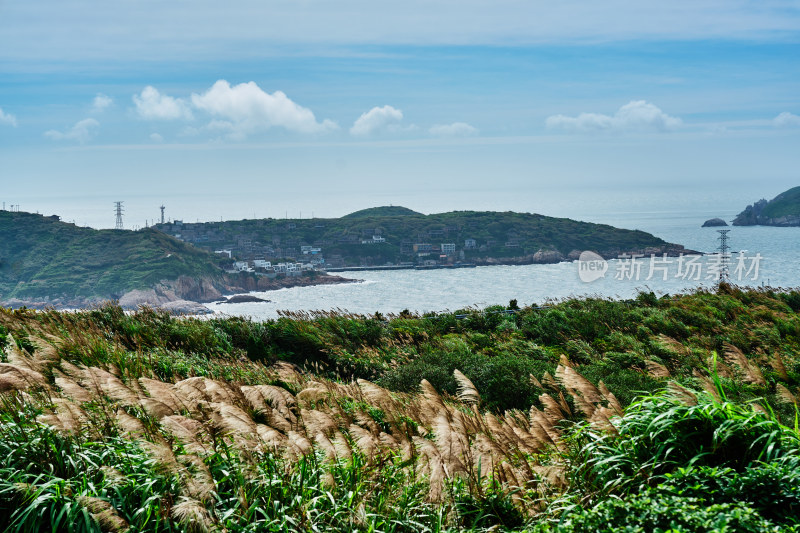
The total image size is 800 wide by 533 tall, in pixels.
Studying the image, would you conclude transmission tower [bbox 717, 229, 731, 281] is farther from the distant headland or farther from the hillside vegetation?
the hillside vegetation

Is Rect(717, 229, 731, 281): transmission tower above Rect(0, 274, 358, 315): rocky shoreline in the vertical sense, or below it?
above

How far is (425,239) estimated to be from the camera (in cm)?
11969

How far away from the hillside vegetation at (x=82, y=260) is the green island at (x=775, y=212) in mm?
118892

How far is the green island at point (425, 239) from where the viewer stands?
356 feet

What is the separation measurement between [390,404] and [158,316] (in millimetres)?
8383

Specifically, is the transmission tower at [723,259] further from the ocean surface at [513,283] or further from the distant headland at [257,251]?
the distant headland at [257,251]

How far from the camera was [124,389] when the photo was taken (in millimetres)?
4773

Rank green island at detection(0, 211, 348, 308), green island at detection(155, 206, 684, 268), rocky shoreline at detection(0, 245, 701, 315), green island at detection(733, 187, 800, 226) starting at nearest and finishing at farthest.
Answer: rocky shoreline at detection(0, 245, 701, 315)
green island at detection(0, 211, 348, 308)
green island at detection(155, 206, 684, 268)
green island at detection(733, 187, 800, 226)

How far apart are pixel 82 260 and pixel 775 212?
142 meters

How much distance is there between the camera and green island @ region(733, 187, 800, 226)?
143m

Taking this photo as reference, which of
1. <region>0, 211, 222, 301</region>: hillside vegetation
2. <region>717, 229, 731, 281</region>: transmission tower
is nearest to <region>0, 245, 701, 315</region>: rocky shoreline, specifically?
<region>0, 211, 222, 301</region>: hillside vegetation

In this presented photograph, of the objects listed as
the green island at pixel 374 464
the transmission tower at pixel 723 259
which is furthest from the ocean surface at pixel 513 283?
the green island at pixel 374 464

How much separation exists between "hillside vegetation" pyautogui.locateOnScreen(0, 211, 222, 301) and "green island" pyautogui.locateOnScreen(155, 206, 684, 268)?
14936 millimetres

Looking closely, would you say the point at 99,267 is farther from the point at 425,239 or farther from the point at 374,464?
the point at 374,464
